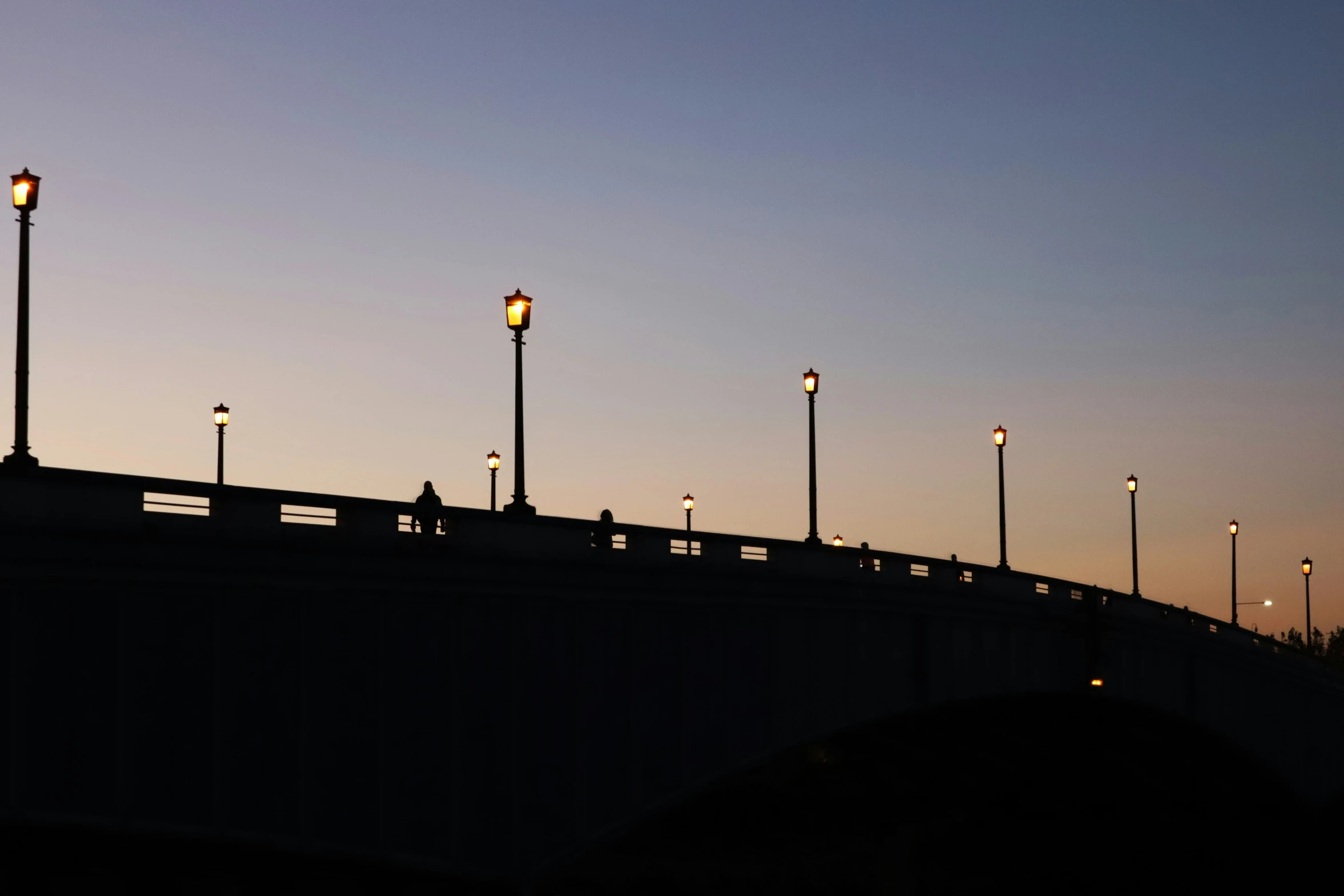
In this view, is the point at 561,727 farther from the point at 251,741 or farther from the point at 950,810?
the point at 950,810

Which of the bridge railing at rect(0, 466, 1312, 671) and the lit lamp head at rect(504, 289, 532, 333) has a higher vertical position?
the lit lamp head at rect(504, 289, 532, 333)

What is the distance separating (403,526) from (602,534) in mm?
3479

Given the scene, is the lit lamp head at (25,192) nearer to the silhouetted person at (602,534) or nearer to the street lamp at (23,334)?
the street lamp at (23,334)

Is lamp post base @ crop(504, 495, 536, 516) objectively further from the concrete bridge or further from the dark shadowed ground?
the dark shadowed ground

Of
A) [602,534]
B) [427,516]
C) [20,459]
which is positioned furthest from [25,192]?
[602,534]

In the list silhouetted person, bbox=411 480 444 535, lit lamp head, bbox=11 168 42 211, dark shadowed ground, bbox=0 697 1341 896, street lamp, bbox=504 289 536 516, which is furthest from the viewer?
dark shadowed ground, bbox=0 697 1341 896

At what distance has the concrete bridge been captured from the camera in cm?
1780

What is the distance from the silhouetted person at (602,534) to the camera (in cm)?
2609

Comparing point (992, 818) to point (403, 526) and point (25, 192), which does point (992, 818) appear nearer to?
point (403, 526)

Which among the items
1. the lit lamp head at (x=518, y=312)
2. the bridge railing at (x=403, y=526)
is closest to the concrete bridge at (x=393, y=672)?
the bridge railing at (x=403, y=526)

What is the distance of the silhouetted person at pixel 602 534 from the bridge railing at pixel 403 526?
0.16 feet

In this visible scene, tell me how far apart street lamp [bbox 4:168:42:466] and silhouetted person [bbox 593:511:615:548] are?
9.75 m

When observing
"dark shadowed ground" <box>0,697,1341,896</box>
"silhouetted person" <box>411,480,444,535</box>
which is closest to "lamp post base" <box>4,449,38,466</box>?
"silhouetted person" <box>411,480,444,535</box>

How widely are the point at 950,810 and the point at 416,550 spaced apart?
48370 mm
